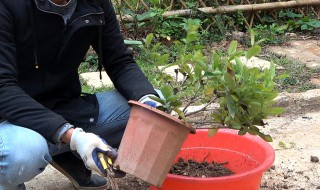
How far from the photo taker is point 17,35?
2223 mm

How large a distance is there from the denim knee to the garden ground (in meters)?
0.62

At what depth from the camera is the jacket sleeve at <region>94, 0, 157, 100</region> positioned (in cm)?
251

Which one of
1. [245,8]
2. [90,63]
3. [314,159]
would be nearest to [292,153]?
[314,159]

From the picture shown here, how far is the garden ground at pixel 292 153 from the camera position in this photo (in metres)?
2.84

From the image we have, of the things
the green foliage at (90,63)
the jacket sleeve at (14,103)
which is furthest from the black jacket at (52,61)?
the green foliage at (90,63)

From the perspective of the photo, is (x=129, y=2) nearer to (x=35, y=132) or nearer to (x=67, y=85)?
(x=67, y=85)

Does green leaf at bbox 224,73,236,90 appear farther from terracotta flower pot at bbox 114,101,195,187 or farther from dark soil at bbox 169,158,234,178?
dark soil at bbox 169,158,234,178

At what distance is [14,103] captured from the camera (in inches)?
83.6

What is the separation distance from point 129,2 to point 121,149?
10.5ft

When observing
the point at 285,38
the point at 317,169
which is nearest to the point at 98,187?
the point at 317,169

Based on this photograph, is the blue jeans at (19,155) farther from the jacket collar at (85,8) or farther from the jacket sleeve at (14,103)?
the jacket collar at (85,8)

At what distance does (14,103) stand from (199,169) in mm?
836

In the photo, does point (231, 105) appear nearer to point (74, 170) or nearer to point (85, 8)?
point (85, 8)

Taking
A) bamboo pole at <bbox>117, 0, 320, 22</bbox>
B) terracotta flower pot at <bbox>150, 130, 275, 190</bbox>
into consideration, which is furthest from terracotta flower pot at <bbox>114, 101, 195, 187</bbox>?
bamboo pole at <bbox>117, 0, 320, 22</bbox>
